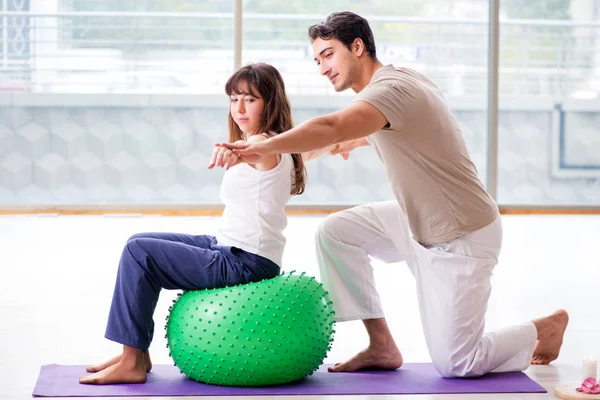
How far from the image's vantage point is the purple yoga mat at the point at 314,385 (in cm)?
224

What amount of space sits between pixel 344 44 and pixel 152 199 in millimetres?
4249

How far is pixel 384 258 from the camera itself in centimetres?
267

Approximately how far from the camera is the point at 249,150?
197 centimetres

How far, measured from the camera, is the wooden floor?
2.68m

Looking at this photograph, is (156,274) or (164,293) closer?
(156,274)

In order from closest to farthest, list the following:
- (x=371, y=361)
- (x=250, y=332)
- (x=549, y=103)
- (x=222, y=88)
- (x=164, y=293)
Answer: (x=250, y=332) < (x=371, y=361) < (x=164, y=293) < (x=222, y=88) < (x=549, y=103)

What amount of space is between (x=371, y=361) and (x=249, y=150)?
32.8 inches

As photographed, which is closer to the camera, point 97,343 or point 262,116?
point 262,116

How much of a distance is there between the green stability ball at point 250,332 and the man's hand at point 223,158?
1.45ft

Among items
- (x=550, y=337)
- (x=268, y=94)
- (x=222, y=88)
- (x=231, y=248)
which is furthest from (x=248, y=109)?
(x=222, y=88)

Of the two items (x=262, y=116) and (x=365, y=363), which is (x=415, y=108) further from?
(x=365, y=363)

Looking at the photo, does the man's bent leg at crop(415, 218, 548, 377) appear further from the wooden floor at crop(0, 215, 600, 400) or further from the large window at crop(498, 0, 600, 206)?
the large window at crop(498, 0, 600, 206)

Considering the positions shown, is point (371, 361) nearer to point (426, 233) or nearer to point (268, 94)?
point (426, 233)

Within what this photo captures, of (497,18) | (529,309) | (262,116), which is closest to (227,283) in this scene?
(262,116)
